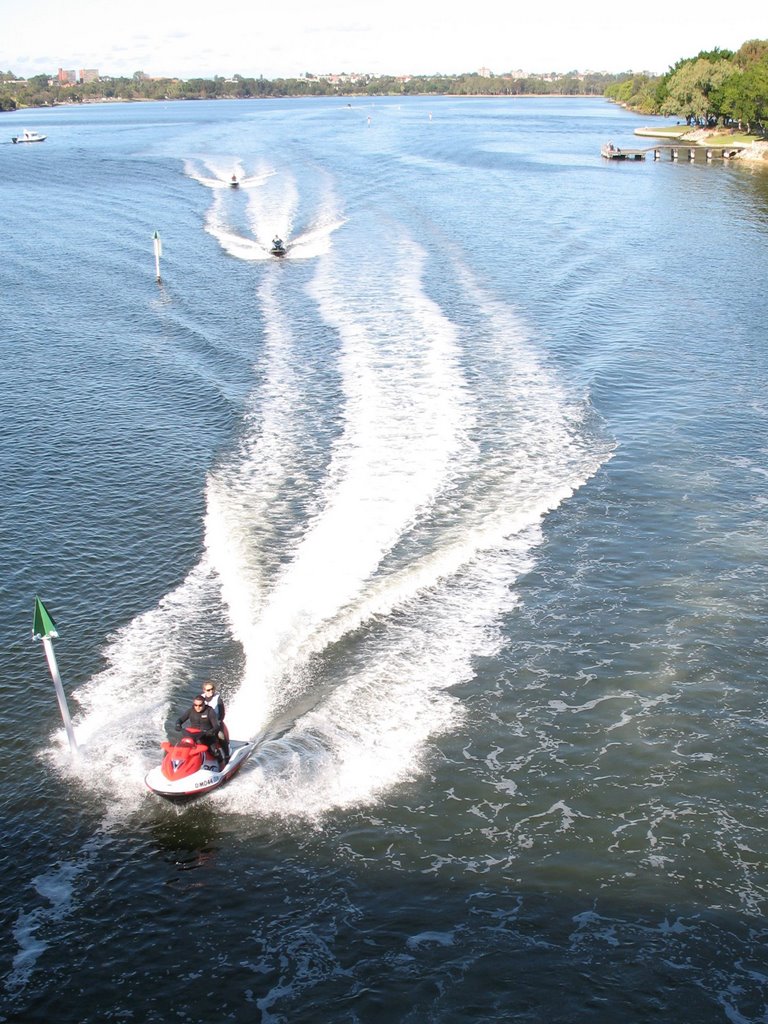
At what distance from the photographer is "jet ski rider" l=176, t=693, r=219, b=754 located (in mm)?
18359

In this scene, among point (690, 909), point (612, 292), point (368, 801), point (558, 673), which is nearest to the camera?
point (690, 909)

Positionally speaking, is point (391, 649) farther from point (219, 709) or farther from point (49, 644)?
point (49, 644)

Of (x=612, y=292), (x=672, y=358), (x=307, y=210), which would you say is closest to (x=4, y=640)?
(x=672, y=358)

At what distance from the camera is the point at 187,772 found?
59.7ft

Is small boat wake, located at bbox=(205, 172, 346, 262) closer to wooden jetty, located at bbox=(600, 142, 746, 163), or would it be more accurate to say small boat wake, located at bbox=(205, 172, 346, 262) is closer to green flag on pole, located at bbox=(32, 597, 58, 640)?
green flag on pole, located at bbox=(32, 597, 58, 640)

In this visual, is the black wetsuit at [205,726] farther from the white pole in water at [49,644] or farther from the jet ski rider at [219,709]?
the white pole in water at [49,644]


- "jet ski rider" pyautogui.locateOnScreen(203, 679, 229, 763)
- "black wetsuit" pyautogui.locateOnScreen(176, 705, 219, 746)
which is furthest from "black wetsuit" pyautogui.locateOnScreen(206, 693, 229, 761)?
"black wetsuit" pyautogui.locateOnScreen(176, 705, 219, 746)

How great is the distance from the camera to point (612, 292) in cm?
5447

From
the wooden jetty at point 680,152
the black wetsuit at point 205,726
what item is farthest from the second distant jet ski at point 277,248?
the wooden jetty at point 680,152

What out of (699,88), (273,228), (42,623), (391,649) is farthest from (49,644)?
(699,88)

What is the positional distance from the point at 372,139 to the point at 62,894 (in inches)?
5680

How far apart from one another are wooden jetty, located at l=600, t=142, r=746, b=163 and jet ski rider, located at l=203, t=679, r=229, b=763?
119 meters

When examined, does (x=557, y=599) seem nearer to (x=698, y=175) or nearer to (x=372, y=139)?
(x=698, y=175)

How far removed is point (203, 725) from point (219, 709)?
617 millimetres
